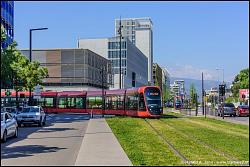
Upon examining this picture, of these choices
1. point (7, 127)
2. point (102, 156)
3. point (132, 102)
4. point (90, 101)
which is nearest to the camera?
point (102, 156)

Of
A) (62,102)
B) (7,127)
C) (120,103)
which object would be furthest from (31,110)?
(62,102)

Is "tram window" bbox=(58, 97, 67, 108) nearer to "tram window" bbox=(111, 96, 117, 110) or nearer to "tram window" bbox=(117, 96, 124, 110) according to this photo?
"tram window" bbox=(111, 96, 117, 110)

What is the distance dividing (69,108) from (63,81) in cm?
5292

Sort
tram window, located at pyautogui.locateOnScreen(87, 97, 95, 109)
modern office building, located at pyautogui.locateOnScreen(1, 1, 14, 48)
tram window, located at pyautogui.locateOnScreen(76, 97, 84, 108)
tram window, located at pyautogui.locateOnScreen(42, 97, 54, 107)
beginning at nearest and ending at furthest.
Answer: tram window, located at pyautogui.locateOnScreen(87, 97, 95, 109)
tram window, located at pyautogui.locateOnScreen(76, 97, 84, 108)
tram window, located at pyautogui.locateOnScreen(42, 97, 54, 107)
modern office building, located at pyautogui.locateOnScreen(1, 1, 14, 48)

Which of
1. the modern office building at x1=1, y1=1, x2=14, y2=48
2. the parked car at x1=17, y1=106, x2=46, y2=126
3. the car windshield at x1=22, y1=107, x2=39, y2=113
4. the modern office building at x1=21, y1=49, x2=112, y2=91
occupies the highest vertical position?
the modern office building at x1=1, y1=1, x2=14, y2=48

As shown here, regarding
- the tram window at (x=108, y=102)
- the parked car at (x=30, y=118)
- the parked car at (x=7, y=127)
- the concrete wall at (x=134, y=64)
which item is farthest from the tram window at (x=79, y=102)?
the concrete wall at (x=134, y=64)

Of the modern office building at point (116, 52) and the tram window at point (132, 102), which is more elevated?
the modern office building at point (116, 52)

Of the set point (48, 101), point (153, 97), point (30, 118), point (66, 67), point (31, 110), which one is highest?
point (66, 67)

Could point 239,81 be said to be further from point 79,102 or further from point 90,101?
point 90,101

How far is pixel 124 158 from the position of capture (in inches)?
601

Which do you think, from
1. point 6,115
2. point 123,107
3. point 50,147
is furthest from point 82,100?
point 50,147

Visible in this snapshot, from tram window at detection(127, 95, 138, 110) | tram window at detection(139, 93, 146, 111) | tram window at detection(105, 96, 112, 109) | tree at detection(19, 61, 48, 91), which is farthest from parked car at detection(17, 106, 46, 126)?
tree at detection(19, 61, 48, 91)

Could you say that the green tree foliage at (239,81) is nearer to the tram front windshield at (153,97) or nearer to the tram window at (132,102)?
the tram window at (132,102)

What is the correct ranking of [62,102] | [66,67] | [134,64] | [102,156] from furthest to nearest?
[134,64] < [66,67] < [62,102] < [102,156]
